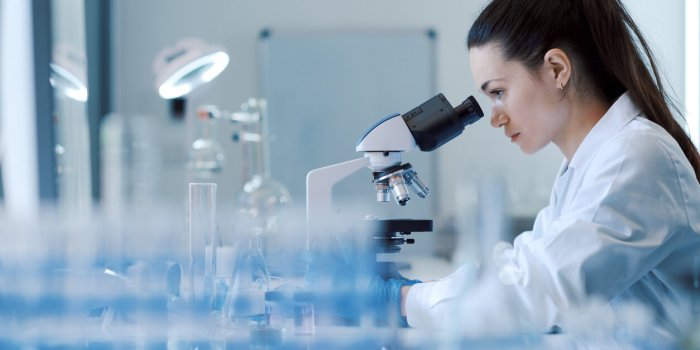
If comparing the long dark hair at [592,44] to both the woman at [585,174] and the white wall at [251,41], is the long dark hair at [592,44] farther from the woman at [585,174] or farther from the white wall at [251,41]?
the white wall at [251,41]

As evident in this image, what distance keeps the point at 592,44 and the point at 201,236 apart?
29.9 inches

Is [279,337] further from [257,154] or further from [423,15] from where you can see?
[423,15]

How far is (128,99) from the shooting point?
165 inches

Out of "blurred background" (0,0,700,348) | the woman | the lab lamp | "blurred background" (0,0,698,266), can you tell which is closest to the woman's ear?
the woman

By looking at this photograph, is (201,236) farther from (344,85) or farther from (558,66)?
(344,85)

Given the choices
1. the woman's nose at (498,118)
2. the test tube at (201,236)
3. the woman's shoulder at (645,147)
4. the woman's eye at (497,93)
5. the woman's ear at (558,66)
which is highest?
the woman's ear at (558,66)

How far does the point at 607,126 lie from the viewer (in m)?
1.24

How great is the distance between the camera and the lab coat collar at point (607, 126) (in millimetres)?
1212

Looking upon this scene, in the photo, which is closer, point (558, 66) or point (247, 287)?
point (247, 287)

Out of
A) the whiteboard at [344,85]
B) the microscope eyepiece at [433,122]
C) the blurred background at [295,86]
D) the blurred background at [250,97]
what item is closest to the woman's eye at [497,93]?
the microscope eyepiece at [433,122]

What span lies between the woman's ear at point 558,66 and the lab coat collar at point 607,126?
0.09m

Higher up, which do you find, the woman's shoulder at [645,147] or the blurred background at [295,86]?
the blurred background at [295,86]

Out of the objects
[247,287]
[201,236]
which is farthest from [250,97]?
[247,287]

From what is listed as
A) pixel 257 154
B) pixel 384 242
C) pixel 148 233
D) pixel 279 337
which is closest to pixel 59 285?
pixel 148 233
